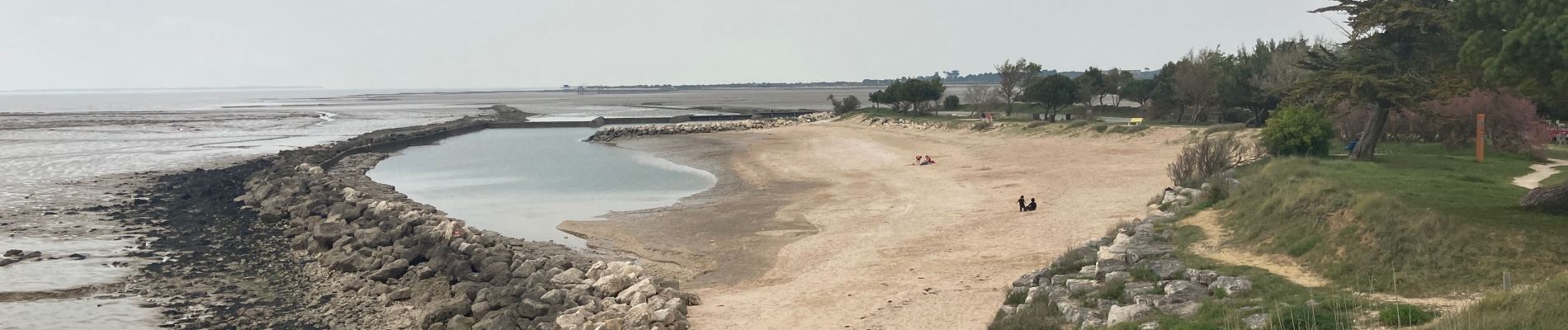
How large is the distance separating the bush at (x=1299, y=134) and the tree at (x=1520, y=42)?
9.83 meters

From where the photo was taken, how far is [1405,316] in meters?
10.5

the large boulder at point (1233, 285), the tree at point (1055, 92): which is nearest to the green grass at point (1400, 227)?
the large boulder at point (1233, 285)

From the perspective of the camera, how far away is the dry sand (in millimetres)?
16420

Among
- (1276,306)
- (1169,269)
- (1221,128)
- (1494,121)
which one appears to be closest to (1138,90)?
(1221,128)

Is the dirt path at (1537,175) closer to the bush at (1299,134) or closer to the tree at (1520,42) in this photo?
the tree at (1520,42)

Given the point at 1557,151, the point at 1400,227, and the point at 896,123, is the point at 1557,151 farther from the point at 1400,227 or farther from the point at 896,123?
the point at 896,123

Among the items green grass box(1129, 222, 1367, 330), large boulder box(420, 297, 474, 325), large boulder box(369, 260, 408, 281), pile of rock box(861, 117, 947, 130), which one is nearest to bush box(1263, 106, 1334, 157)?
green grass box(1129, 222, 1367, 330)

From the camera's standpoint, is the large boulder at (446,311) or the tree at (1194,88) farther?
the tree at (1194,88)

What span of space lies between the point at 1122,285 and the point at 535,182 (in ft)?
106

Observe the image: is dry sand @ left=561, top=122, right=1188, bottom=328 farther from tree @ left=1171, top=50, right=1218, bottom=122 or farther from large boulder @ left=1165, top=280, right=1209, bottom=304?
tree @ left=1171, top=50, right=1218, bottom=122

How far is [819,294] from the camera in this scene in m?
17.2

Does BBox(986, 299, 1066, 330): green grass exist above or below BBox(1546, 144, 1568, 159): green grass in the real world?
below

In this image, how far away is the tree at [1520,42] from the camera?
13656 mm

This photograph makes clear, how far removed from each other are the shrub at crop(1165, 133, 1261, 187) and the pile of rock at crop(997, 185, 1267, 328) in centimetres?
737
